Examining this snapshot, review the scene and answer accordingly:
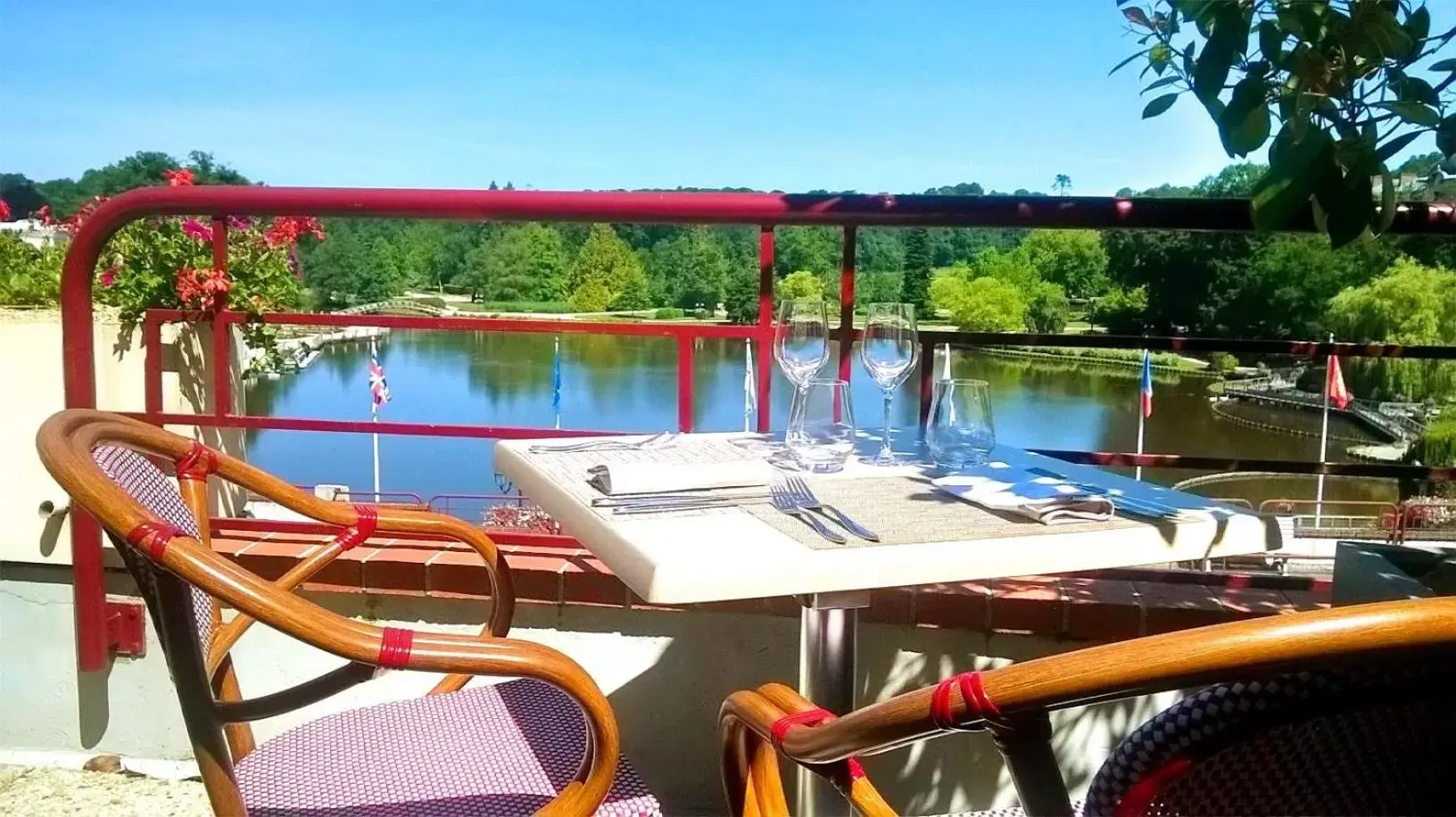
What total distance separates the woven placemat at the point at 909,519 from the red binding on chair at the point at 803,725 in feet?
0.58

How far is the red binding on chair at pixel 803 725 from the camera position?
2.76 ft

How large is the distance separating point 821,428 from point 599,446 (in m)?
0.34

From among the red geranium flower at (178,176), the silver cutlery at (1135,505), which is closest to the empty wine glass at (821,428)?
the silver cutlery at (1135,505)

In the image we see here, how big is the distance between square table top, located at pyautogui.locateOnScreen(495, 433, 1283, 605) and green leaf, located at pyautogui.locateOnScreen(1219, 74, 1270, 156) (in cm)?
64

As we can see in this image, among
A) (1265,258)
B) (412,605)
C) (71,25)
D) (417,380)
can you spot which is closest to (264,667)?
(412,605)

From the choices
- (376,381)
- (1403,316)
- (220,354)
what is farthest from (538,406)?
(220,354)

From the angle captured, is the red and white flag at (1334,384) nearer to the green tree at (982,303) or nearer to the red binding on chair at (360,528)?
the green tree at (982,303)

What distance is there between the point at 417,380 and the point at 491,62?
86.9 feet

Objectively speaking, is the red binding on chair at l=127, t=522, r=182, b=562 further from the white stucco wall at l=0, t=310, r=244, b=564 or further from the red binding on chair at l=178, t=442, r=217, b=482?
the white stucco wall at l=0, t=310, r=244, b=564

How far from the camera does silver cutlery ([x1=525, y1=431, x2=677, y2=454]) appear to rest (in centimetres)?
149

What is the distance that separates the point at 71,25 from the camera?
34.4 meters

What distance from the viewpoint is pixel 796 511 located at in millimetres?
1120

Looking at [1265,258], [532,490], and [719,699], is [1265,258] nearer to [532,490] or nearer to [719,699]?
[719,699]

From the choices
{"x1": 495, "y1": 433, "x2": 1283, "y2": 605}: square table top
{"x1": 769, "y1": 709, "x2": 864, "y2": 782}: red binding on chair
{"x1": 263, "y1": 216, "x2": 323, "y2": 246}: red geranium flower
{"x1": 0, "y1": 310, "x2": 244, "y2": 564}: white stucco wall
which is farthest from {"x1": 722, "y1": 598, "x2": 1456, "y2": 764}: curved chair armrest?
{"x1": 263, "y1": 216, "x2": 323, "y2": 246}: red geranium flower
